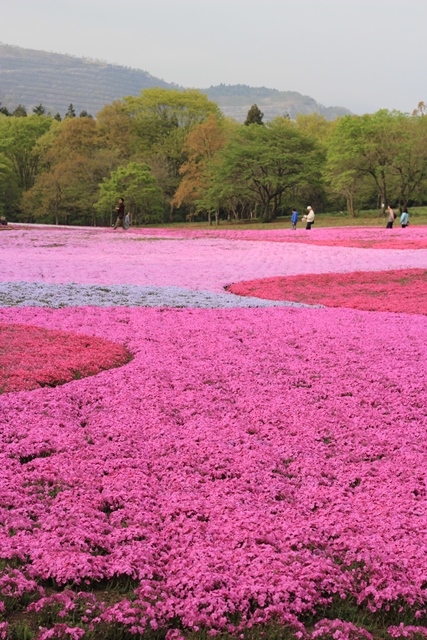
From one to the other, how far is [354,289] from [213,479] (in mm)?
13577

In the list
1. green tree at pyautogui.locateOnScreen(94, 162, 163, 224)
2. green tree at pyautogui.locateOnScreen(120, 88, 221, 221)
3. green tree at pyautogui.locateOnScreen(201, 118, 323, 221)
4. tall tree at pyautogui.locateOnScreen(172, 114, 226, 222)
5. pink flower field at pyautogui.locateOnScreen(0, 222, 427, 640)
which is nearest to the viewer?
pink flower field at pyautogui.locateOnScreen(0, 222, 427, 640)

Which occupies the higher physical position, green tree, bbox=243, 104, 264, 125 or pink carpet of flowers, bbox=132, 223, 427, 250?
green tree, bbox=243, 104, 264, 125

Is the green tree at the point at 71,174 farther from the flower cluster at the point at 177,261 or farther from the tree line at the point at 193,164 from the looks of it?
the flower cluster at the point at 177,261

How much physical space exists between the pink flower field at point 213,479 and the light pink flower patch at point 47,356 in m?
0.04

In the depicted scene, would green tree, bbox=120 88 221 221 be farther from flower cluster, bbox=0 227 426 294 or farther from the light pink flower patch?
→ the light pink flower patch

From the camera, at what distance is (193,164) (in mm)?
74938

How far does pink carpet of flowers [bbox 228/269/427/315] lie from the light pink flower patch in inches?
300

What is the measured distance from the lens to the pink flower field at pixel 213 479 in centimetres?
440

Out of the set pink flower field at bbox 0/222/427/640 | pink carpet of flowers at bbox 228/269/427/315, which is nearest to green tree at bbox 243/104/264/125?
pink carpet of flowers at bbox 228/269/427/315

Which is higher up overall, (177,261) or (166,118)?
(166,118)

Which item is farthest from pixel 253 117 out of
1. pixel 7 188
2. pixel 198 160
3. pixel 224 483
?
pixel 224 483

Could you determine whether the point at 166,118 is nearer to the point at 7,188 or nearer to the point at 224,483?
the point at 7,188

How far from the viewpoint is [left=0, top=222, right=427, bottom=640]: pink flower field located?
4.40 meters

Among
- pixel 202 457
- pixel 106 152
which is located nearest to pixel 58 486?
pixel 202 457
